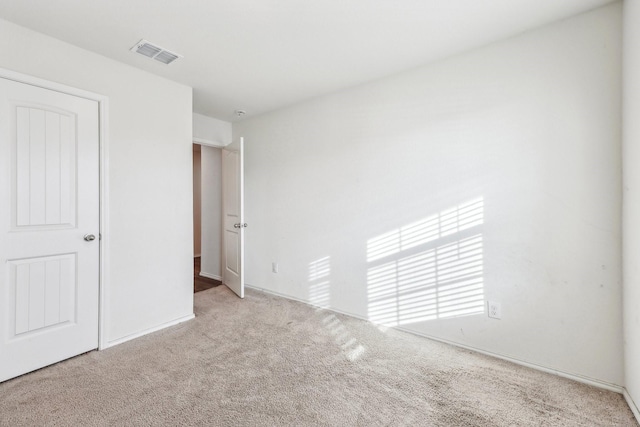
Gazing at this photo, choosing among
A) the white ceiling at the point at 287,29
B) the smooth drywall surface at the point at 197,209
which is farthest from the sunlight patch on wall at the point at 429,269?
the smooth drywall surface at the point at 197,209

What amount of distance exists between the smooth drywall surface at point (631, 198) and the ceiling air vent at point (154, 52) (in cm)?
297

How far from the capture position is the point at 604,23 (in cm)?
175

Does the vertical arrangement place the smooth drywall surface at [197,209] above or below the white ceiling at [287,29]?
below

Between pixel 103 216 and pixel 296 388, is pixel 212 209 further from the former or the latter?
pixel 296 388

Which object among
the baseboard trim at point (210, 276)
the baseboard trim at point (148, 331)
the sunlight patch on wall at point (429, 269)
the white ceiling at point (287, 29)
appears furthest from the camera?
the baseboard trim at point (210, 276)

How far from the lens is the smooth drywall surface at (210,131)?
3.71 m

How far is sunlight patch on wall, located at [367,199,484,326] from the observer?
2.23 metres

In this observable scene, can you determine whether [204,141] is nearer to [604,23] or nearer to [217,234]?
[217,234]

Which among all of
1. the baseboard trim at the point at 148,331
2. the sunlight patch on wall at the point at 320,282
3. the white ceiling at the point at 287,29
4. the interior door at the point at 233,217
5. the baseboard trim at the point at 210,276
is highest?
the white ceiling at the point at 287,29

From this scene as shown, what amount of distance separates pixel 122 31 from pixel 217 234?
2951 mm

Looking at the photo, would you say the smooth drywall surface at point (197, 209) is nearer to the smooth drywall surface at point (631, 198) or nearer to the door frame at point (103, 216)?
the door frame at point (103, 216)

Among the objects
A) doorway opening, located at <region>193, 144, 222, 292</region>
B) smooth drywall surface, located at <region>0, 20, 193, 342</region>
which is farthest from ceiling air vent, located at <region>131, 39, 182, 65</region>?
doorway opening, located at <region>193, 144, 222, 292</region>

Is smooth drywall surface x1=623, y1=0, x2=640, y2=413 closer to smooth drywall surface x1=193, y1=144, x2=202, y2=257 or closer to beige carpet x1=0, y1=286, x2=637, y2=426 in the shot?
beige carpet x1=0, y1=286, x2=637, y2=426

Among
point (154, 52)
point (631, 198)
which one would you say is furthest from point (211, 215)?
point (631, 198)
